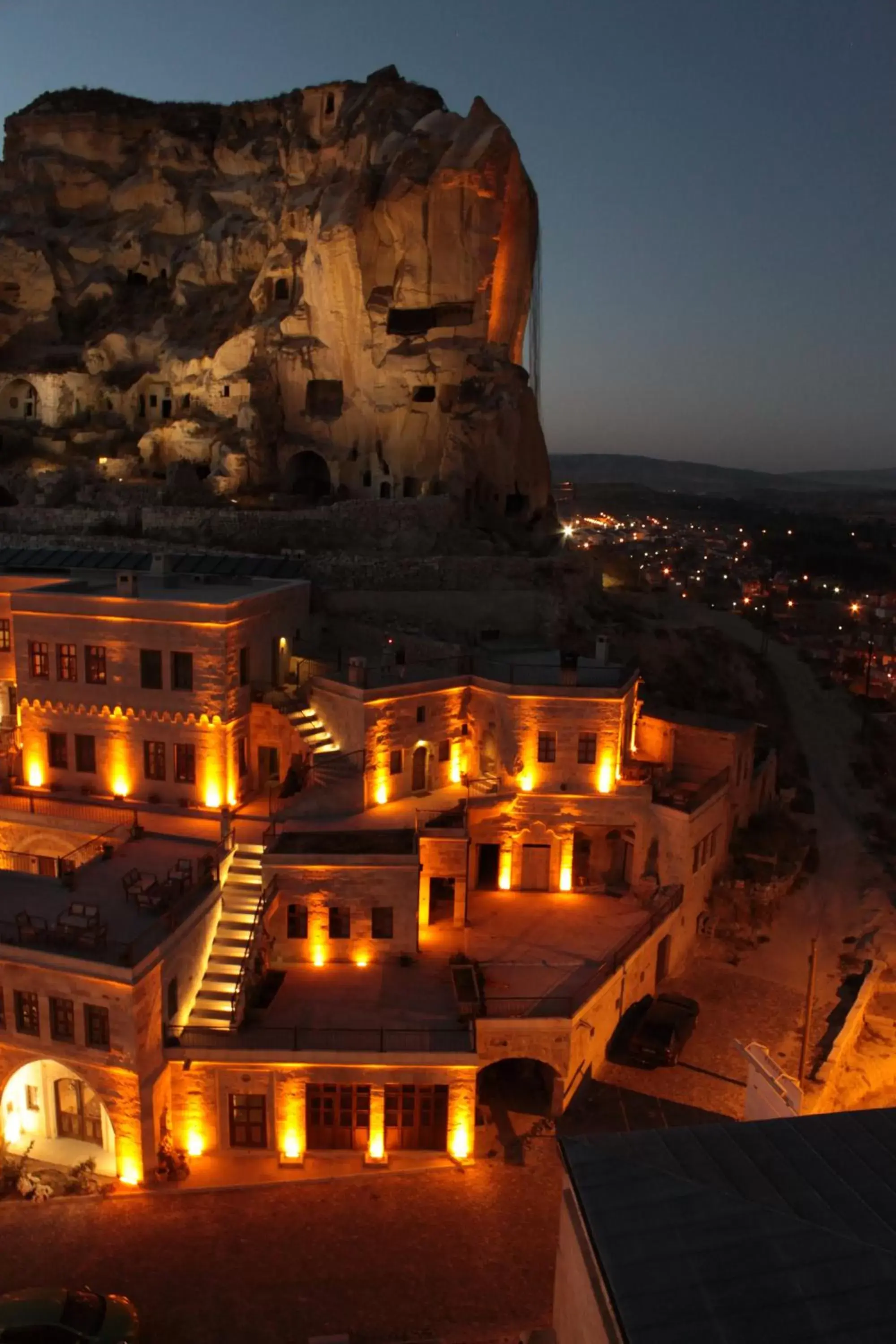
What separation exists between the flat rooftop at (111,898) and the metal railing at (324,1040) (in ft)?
7.87

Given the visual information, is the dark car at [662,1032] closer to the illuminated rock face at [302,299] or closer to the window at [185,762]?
the window at [185,762]

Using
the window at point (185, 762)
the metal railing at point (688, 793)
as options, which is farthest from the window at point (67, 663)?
the metal railing at point (688, 793)

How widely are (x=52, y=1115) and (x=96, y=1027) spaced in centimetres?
340

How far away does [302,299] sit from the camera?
181 feet

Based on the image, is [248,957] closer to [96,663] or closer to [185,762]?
[185,762]

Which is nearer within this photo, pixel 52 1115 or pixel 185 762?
pixel 52 1115

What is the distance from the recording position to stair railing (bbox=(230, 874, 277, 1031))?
22.6 m

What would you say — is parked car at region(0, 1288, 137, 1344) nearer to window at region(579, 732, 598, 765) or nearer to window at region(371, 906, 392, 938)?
window at region(371, 906, 392, 938)

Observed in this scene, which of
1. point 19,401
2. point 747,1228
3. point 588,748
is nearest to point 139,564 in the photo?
point 588,748

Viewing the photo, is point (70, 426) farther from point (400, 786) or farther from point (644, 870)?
point (644, 870)

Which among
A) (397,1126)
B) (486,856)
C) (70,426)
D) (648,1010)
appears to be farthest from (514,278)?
(397,1126)

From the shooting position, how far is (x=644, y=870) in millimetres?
31141

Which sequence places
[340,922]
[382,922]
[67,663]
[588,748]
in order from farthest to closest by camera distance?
[588,748]
[67,663]
[382,922]
[340,922]

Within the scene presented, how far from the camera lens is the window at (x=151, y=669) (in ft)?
96.2
